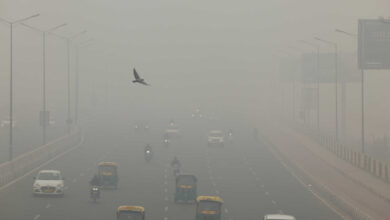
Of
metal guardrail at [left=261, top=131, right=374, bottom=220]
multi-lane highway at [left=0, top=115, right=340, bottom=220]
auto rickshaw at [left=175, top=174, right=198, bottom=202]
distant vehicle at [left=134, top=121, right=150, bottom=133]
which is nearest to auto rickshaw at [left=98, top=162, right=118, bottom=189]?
Answer: multi-lane highway at [left=0, top=115, right=340, bottom=220]

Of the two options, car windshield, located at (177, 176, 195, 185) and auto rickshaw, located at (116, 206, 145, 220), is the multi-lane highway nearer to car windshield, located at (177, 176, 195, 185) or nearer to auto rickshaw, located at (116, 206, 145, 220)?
car windshield, located at (177, 176, 195, 185)

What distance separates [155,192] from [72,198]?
23.9 ft

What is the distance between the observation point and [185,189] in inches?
2263

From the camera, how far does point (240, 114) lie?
572 ft

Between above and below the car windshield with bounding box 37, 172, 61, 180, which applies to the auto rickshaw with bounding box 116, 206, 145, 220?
below

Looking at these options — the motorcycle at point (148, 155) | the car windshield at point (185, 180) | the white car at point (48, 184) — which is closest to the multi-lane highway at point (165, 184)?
the motorcycle at point (148, 155)

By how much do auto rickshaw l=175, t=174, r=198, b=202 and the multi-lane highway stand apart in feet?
2.75

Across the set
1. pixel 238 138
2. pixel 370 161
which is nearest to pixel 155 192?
pixel 370 161

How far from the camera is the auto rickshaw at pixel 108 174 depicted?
213ft

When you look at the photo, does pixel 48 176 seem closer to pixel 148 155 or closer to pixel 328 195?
pixel 328 195

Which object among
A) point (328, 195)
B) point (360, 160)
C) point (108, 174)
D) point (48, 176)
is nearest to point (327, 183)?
point (328, 195)

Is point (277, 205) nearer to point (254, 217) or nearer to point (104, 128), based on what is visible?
point (254, 217)

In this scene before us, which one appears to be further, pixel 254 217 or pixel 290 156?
pixel 290 156

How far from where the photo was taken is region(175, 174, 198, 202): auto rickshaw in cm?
5716
